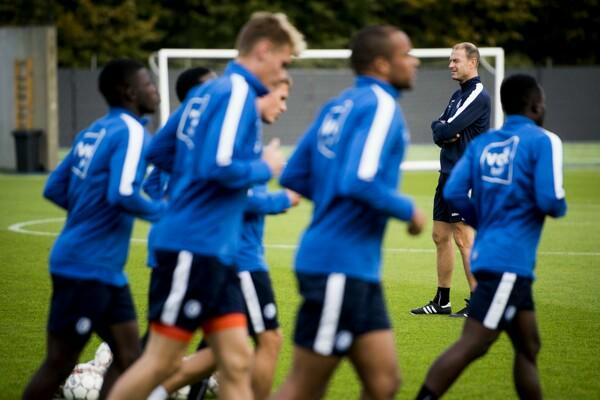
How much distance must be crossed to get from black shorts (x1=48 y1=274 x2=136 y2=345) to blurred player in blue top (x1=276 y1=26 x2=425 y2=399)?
122 centimetres

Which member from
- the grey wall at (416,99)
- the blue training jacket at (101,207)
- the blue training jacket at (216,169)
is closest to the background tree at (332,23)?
the grey wall at (416,99)

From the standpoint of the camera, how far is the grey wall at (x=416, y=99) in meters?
30.0

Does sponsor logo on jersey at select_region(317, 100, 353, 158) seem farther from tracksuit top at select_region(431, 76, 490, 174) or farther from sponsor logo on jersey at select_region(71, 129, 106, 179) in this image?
tracksuit top at select_region(431, 76, 490, 174)

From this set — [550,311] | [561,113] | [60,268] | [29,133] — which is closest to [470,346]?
[60,268]

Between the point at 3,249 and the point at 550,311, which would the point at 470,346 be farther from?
the point at 3,249

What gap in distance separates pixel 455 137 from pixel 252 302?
456cm

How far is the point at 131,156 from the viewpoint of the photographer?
586cm

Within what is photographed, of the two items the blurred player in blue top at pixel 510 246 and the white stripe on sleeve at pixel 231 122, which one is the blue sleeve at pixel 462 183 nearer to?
the blurred player in blue top at pixel 510 246

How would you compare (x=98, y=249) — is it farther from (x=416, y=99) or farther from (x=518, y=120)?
(x=416, y=99)

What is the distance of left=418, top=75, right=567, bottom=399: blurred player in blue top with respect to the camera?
6.21 metres

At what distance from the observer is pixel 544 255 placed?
14633 millimetres

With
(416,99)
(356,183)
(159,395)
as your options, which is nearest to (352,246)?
(356,183)

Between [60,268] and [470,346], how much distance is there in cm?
219

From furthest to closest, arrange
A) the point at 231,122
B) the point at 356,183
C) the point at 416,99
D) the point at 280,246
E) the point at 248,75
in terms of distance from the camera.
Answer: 1. the point at 416,99
2. the point at 280,246
3. the point at 248,75
4. the point at 231,122
5. the point at 356,183
